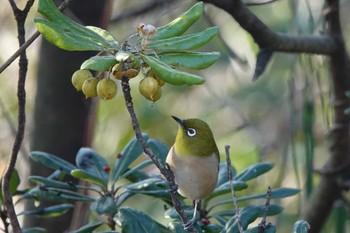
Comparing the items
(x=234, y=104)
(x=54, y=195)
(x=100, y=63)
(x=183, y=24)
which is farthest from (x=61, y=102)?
(x=234, y=104)

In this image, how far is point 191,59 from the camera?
1089mm

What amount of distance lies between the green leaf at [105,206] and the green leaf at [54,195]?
42 mm

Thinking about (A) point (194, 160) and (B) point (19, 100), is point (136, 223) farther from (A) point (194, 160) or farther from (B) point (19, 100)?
(A) point (194, 160)

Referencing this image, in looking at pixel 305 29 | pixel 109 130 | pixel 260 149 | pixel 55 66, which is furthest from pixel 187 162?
pixel 109 130

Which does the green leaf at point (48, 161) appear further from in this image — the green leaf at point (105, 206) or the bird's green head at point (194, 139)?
the bird's green head at point (194, 139)

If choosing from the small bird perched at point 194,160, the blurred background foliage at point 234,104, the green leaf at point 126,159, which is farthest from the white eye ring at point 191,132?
the blurred background foliage at point 234,104

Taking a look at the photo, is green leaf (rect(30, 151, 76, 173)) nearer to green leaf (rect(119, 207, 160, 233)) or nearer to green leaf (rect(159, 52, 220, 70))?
green leaf (rect(119, 207, 160, 233))

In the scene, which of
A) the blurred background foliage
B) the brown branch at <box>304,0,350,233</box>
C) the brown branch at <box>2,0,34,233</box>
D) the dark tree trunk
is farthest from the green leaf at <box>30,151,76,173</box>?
the blurred background foliage

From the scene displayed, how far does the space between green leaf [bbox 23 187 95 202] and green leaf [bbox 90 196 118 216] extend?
0.14ft

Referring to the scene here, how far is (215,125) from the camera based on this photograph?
378 cm

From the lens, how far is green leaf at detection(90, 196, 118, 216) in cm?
151

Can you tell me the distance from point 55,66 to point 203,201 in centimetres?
63

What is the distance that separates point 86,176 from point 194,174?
11.1 inches

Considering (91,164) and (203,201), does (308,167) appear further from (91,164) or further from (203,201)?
(91,164)
